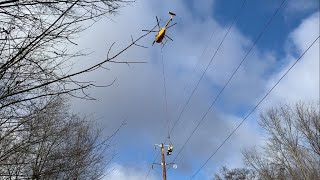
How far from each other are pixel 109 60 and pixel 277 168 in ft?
111

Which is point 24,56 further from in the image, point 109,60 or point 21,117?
point 21,117

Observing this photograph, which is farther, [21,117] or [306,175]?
[306,175]

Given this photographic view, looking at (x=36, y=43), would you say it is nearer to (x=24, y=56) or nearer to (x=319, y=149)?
(x=24, y=56)

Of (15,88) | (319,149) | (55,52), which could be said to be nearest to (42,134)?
(15,88)

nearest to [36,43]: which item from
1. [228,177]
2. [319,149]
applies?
[319,149]

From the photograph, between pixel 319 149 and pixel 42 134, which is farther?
pixel 319 149

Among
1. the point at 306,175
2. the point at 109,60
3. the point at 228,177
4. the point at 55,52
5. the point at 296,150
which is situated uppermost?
the point at 228,177

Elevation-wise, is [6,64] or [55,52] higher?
[55,52]

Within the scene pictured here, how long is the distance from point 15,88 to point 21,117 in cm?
45

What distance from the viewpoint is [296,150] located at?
30.5 m

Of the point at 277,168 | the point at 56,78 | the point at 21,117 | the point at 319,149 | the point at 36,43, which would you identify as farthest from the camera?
the point at 277,168

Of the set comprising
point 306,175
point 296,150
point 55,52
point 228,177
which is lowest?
point 55,52

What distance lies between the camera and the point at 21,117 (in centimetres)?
356

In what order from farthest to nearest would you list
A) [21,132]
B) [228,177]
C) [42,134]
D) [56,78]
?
[228,177], [42,134], [21,132], [56,78]
